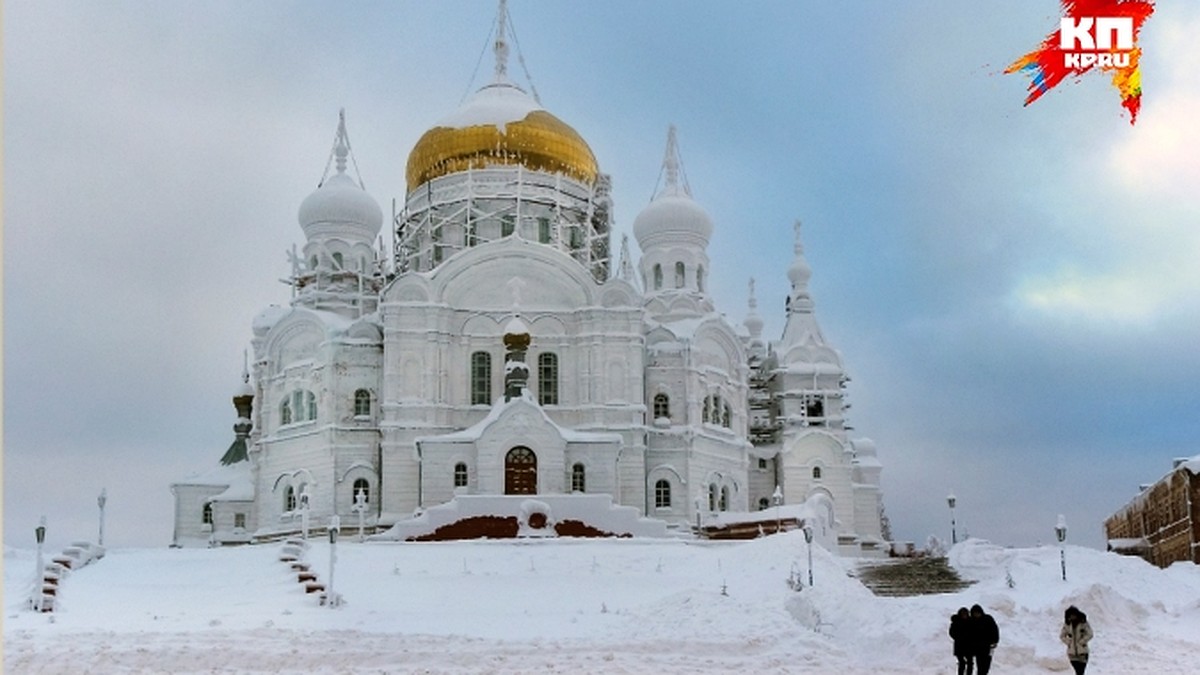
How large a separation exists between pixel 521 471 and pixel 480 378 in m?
4.78

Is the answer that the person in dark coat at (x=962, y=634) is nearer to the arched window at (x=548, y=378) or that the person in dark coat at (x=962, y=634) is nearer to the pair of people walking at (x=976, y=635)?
the pair of people walking at (x=976, y=635)

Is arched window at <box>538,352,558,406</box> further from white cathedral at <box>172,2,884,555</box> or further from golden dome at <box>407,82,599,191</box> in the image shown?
golden dome at <box>407,82,599,191</box>

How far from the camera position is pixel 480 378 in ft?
159

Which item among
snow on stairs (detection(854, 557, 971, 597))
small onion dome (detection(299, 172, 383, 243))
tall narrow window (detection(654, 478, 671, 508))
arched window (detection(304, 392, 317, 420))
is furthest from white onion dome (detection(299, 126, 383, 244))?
snow on stairs (detection(854, 557, 971, 597))

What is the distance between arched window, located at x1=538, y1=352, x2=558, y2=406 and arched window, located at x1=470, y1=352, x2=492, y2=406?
1.81 metres

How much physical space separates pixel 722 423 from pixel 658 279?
7.03 m

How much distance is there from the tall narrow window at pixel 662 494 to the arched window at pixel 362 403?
10.7 metres

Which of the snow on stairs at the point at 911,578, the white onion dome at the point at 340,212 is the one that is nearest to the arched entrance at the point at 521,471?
the snow on stairs at the point at 911,578

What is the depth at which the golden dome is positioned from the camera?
54.8 m

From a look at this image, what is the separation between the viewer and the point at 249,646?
19656mm

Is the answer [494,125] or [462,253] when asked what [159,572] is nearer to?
[462,253]

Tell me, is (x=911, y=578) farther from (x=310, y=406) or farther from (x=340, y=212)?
(x=340, y=212)

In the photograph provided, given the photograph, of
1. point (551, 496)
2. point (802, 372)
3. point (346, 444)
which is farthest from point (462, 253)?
point (802, 372)

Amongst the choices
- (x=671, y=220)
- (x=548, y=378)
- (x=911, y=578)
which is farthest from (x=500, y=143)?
(x=911, y=578)
